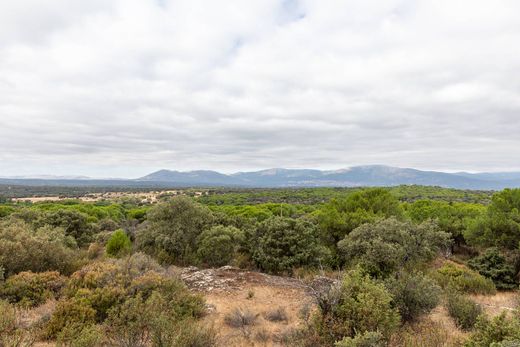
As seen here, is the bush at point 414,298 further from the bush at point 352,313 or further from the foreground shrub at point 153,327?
the foreground shrub at point 153,327

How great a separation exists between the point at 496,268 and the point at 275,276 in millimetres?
13378

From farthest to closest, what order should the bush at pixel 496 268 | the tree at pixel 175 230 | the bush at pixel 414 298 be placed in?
Result: the tree at pixel 175 230
the bush at pixel 496 268
the bush at pixel 414 298

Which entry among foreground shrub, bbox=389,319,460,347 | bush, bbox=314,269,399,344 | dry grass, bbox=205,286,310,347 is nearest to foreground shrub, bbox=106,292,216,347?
dry grass, bbox=205,286,310,347

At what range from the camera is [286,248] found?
55.9ft

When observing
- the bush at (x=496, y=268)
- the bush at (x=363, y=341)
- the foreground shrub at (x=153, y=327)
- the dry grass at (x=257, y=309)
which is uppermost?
the bush at (x=363, y=341)

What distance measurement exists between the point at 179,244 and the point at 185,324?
1191 centimetres

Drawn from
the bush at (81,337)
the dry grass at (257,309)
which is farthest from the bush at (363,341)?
the bush at (81,337)

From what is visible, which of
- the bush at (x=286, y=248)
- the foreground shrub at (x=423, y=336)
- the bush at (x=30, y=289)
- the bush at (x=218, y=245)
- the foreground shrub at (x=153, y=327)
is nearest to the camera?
the foreground shrub at (x=153, y=327)

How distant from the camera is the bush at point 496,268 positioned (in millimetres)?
16906

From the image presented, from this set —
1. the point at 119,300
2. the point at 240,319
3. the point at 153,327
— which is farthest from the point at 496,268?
the point at 119,300

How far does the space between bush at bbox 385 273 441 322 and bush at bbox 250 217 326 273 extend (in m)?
8.09

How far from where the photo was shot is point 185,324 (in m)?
6.69

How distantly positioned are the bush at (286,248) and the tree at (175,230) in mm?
3914

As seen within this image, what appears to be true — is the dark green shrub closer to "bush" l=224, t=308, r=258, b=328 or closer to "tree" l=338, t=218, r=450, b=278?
"bush" l=224, t=308, r=258, b=328
